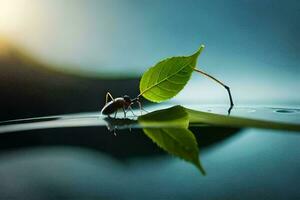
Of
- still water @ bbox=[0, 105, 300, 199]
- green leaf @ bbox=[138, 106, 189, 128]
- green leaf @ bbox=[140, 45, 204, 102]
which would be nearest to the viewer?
still water @ bbox=[0, 105, 300, 199]

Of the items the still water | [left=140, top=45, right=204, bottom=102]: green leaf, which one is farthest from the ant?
the still water

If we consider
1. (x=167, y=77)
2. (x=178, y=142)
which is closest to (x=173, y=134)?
(x=178, y=142)

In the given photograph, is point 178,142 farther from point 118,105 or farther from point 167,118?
point 118,105

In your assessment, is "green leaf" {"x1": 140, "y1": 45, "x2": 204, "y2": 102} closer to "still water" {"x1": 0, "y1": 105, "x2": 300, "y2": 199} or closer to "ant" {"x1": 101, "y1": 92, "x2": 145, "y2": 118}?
"ant" {"x1": 101, "y1": 92, "x2": 145, "y2": 118}

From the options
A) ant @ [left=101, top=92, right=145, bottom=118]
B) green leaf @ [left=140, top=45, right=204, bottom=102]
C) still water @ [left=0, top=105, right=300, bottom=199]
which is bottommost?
still water @ [left=0, top=105, right=300, bottom=199]

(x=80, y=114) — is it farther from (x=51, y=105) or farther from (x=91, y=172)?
(x=91, y=172)
